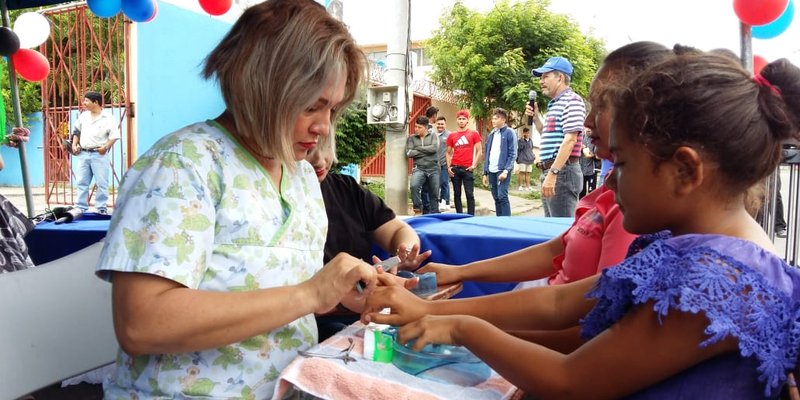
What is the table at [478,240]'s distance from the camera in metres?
2.64

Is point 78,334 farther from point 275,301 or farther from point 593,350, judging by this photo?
point 593,350

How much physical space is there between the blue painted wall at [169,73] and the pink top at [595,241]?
7663 millimetres

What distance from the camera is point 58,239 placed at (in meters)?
2.98

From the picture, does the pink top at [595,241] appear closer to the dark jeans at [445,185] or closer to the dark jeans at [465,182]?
the dark jeans at [465,182]

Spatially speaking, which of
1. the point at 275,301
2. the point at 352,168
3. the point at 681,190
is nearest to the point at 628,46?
the point at 681,190

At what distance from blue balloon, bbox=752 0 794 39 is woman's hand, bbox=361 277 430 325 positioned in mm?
2917

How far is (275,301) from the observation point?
1134 millimetres

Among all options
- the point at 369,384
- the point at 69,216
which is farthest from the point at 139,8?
the point at 369,384

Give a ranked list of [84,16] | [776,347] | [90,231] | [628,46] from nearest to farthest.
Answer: [776,347] → [628,46] → [90,231] → [84,16]

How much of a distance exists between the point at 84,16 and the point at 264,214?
8.42m

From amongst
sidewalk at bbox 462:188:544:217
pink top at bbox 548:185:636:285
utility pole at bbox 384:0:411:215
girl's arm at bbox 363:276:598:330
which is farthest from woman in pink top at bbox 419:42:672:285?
sidewalk at bbox 462:188:544:217

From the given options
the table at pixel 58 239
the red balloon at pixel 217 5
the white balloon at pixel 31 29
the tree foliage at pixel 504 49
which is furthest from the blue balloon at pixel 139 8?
the tree foliage at pixel 504 49

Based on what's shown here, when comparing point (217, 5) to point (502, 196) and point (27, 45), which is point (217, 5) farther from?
point (502, 196)

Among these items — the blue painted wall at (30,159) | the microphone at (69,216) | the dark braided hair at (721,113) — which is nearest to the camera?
the dark braided hair at (721,113)
